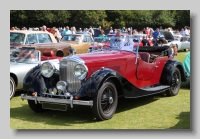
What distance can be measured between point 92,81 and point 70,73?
67 cm

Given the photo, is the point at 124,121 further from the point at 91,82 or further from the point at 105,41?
the point at 105,41

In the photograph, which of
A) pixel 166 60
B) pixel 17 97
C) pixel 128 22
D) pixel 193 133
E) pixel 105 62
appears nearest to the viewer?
pixel 193 133

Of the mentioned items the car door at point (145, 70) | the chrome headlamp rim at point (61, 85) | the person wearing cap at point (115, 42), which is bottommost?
the chrome headlamp rim at point (61, 85)

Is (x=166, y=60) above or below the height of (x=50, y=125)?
above

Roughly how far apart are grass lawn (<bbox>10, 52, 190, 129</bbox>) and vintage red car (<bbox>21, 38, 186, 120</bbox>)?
→ 25 centimetres

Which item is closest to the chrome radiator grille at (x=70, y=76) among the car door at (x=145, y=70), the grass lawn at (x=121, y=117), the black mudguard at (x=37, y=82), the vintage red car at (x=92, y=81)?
the vintage red car at (x=92, y=81)

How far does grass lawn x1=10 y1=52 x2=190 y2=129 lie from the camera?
18.2 feet

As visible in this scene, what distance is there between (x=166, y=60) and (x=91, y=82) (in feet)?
11.3

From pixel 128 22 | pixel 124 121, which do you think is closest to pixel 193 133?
pixel 124 121

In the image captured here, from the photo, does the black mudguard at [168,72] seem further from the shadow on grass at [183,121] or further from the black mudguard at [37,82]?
the black mudguard at [37,82]

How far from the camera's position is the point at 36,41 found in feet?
38.3

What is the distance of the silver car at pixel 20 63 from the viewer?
7504 mm

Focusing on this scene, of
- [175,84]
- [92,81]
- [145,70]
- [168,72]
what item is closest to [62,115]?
[92,81]

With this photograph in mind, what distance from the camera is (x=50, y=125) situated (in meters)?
5.55
